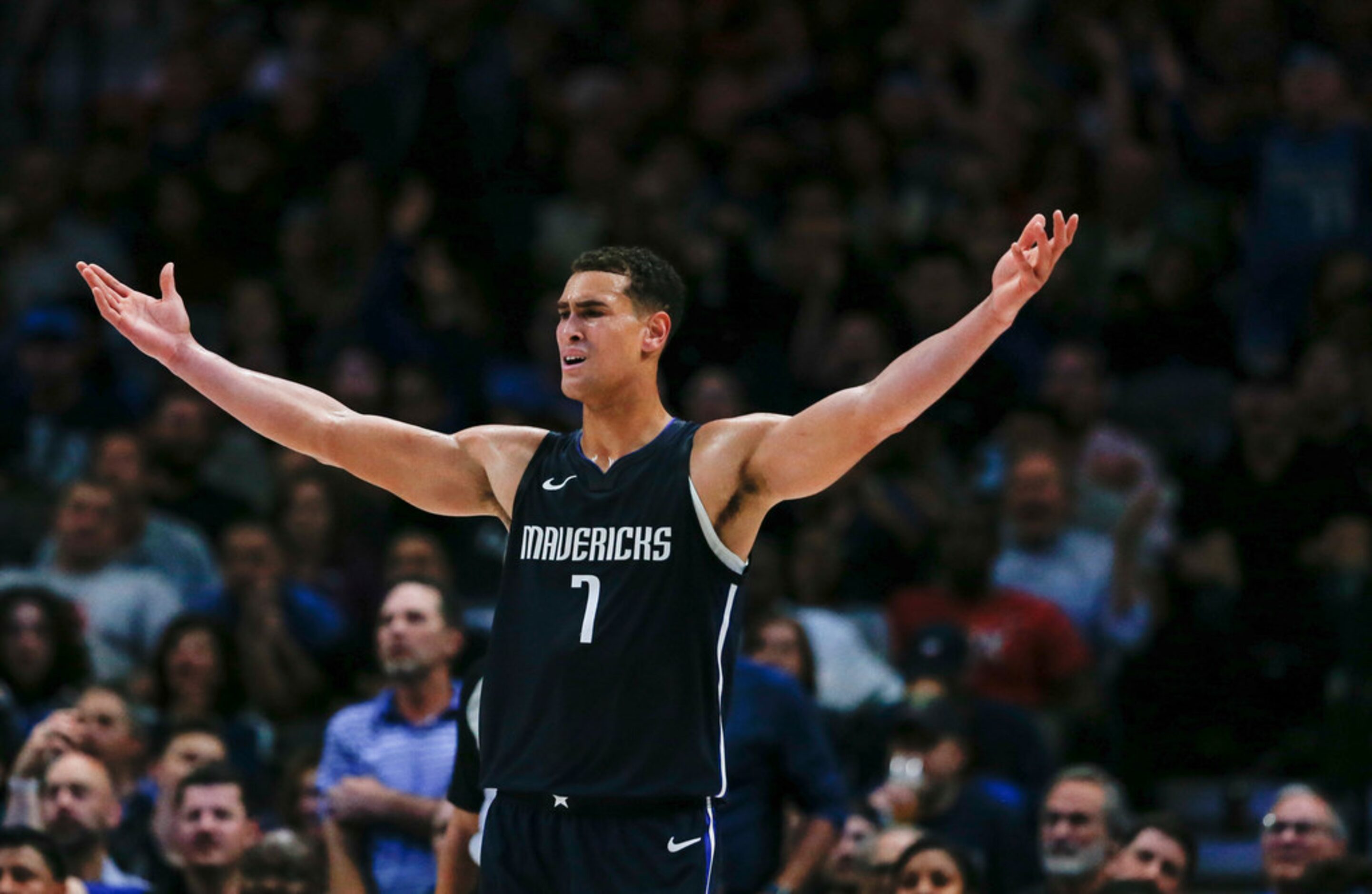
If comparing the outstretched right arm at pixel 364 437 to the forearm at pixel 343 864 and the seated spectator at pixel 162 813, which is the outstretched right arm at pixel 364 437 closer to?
the forearm at pixel 343 864

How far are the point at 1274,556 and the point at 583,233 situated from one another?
15.3 ft

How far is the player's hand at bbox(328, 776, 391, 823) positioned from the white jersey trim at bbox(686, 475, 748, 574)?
2866mm

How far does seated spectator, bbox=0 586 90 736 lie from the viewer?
930 centimetres

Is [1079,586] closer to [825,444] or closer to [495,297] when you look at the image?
[495,297]

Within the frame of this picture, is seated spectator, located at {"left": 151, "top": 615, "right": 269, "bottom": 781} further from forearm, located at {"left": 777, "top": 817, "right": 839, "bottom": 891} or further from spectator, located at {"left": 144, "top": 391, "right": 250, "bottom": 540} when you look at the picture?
forearm, located at {"left": 777, "top": 817, "right": 839, "bottom": 891}

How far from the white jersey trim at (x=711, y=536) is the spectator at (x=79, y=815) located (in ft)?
12.6

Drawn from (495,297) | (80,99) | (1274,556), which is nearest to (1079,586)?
(1274,556)

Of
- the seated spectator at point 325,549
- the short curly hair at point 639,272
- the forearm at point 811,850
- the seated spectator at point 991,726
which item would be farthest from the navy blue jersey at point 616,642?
the seated spectator at point 325,549

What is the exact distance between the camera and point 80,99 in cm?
1468

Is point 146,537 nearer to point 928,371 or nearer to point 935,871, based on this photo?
point 935,871

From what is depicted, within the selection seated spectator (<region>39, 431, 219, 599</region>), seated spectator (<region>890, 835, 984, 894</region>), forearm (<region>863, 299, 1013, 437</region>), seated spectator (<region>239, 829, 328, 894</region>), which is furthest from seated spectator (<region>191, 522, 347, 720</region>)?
forearm (<region>863, 299, 1013, 437</region>)

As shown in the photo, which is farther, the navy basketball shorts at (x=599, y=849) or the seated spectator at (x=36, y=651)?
the seated spectator at (x=36, y=651)

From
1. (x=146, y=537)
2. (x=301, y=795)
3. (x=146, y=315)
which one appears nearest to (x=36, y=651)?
(x=146, y=537)

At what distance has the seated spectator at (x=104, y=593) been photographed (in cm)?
1007
